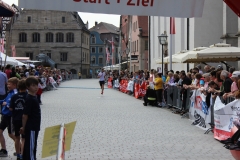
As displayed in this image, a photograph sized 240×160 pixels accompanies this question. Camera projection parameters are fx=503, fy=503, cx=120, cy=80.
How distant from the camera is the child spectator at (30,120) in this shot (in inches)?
297

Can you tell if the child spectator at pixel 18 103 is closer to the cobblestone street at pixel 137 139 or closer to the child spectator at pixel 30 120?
the child spectator at pixel 30 120

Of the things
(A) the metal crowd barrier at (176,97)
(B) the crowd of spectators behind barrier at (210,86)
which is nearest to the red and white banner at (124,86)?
(B) the crowd of spectators behind barrier at (210,86)

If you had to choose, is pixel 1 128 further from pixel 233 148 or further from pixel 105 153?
pixel 233 148

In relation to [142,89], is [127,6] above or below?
above

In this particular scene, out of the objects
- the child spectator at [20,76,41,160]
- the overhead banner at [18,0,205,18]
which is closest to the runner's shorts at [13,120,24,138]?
the child spectator at [20,76,41,160]

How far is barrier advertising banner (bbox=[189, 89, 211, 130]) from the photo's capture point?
13.7 meters

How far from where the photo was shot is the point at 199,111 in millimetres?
14703

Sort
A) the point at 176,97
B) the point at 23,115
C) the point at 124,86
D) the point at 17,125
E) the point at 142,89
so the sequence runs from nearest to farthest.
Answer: the point at 23,115 < the point at 17,125 < the point at 176,97 < the point at 142,89 < the point at 124,86

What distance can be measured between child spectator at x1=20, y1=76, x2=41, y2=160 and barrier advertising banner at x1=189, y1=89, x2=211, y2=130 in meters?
6.83

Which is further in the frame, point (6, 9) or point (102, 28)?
point (102, 28)

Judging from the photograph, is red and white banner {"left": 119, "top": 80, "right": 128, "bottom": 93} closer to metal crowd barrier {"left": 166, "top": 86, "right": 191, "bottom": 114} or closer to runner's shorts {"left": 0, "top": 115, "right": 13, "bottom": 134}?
metal crowd barrier {"left": 166, "top": 86, "right": 191, "bottom": 114}

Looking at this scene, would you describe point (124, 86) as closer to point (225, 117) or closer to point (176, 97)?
point (176, 97)

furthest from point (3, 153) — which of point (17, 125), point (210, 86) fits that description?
point (210, 86)

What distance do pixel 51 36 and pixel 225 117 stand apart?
313 ft
